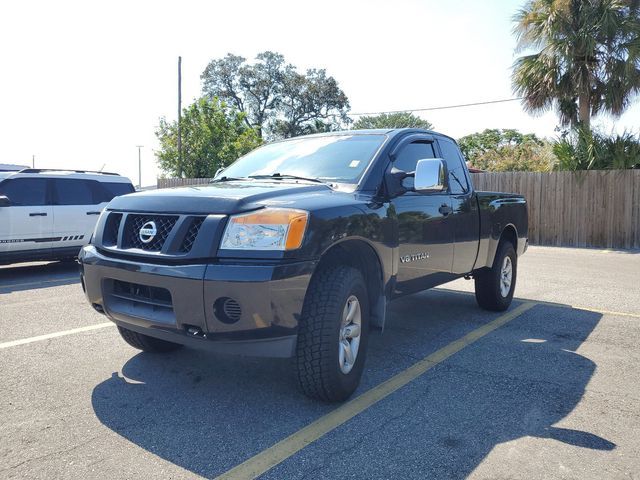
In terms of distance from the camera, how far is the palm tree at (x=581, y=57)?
51.9 feet

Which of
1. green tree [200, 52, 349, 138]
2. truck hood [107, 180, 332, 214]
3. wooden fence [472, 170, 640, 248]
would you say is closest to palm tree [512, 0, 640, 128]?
wooden fence [472, 170, 640, 248]

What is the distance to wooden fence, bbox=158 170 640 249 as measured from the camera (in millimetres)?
14930

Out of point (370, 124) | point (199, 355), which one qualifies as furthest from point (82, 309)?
point (370, 124)

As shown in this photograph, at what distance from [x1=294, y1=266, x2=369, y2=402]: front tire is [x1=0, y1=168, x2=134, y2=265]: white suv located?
754 centimetres

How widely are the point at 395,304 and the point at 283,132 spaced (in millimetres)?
44769

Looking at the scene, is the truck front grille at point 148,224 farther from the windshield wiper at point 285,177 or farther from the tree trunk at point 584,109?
the tree trunk at point 584,109

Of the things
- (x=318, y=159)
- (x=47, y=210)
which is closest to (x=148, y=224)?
(x=318, y=159)

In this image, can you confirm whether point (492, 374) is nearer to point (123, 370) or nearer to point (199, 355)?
point (199, 355)

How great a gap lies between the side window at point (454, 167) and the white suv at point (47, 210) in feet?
23.2

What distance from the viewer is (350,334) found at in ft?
11.9

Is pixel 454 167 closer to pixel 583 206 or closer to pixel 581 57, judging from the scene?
pixel 583 206

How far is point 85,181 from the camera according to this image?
10.3 meters

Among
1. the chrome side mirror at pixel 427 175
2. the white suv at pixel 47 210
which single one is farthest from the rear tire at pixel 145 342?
the white suv at pixel 47 210

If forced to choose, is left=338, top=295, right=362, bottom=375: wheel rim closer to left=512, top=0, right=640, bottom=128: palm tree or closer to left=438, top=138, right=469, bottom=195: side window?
left=438, top=138, right=469, bottom=195: side window
